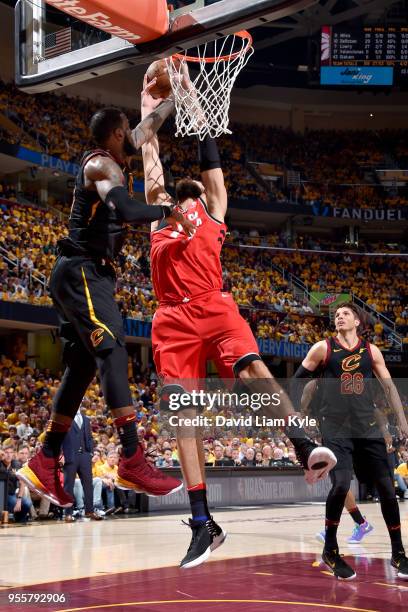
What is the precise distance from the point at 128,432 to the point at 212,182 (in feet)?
7.59

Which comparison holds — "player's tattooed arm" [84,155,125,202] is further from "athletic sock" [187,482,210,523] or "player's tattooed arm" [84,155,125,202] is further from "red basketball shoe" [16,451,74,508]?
"athletic sock" [187,482,210,523]

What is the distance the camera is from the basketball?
20.6 feet

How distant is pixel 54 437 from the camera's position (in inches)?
203

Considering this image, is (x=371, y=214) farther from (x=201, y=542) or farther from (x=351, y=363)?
(x=201, y=542)

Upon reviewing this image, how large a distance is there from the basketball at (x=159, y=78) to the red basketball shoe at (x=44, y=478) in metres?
2.77

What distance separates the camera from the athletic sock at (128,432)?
4.80 metres

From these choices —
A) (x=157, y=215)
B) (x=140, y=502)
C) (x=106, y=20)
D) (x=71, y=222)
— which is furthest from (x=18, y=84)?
(x=140, y=502)

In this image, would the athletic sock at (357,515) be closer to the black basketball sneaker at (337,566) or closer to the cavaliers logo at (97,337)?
the black basketball sneaker at (337,566)

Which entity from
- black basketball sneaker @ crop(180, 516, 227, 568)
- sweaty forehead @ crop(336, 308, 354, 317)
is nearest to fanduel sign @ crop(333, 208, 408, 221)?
sweaty forehead @ crop(336, 308, 354, 317)

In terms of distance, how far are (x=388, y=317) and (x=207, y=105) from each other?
1025 inches

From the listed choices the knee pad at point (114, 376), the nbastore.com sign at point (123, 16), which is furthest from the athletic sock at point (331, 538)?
the nbastore.com sign at point (123, 16)

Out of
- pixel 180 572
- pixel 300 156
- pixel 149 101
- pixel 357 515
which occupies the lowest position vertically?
pixel 180 572

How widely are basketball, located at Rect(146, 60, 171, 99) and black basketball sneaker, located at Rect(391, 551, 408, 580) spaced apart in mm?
4237

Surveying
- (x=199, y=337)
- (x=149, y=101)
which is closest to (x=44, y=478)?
(x=199, y=337)
